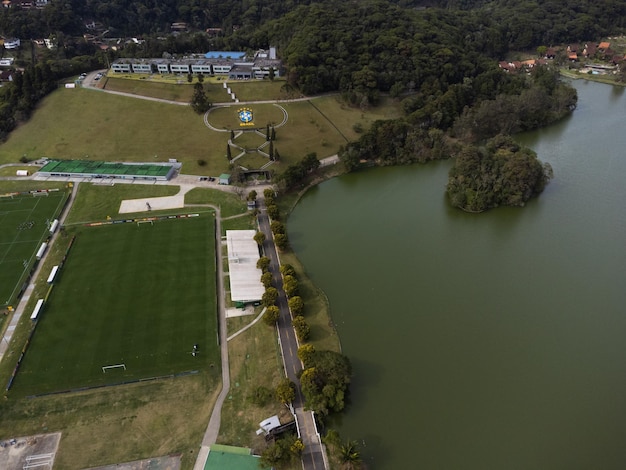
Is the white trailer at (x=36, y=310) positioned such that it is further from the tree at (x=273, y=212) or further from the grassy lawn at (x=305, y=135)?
the grassy lawn at (x=305, y=135)

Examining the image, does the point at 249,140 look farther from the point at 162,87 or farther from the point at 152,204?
the point at 162,87

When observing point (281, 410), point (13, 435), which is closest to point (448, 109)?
point (281, 410)

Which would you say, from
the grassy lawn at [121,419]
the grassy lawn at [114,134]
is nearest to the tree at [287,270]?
the grassy lawn at [121,419]

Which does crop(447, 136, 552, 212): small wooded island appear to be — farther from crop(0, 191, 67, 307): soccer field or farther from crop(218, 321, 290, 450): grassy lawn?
crop(0, 191, 67, 307): soccer field

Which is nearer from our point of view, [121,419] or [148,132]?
[121,419]

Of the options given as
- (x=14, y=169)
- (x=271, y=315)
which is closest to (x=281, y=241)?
(x=271, y=315)

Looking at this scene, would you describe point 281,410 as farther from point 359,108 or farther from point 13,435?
point 359,108

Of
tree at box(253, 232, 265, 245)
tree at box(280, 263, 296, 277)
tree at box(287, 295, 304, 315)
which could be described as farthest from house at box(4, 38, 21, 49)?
tree at box(287, 295, 304, 315)
